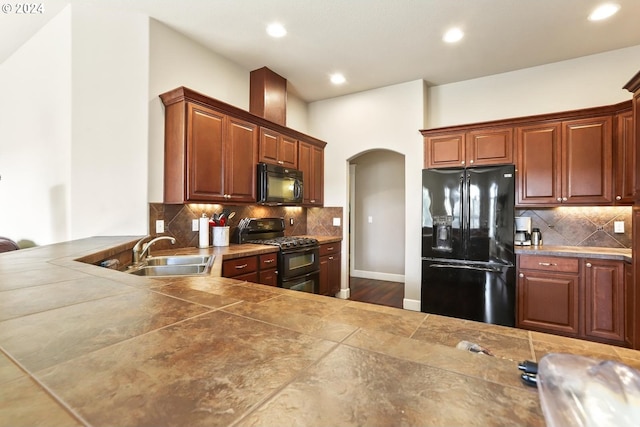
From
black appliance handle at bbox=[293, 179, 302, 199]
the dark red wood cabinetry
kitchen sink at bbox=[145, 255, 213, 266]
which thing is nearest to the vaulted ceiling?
the dark red wood cabinetry

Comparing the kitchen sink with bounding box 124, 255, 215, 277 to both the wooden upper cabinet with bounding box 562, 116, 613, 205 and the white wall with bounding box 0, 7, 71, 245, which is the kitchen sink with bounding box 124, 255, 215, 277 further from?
the wooden upper cabinet with bounding box 562, 116, 613, 205

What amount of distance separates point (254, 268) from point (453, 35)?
303cm

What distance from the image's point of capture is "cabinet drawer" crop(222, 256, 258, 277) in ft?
8.45

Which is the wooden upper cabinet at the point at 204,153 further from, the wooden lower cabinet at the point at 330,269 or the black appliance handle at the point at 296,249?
the wooden lower cabinet at the point at 330,269

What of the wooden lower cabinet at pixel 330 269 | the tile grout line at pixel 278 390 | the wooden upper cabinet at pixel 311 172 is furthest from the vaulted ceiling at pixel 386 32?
the tile grout line at pixel 278 390

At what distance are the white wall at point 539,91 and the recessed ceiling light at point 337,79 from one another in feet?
4.17

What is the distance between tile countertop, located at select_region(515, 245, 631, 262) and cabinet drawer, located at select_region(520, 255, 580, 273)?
50mm

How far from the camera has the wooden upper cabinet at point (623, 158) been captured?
2801 millimetres

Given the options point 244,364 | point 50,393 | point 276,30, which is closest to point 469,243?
point 276,30

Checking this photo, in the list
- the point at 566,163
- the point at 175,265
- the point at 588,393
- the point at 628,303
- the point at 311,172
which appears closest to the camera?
the point at 588,393

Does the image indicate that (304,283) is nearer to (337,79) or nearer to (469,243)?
(469,243)

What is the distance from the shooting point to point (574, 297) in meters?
2.89

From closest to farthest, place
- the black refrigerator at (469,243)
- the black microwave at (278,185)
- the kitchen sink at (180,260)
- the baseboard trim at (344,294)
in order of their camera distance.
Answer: the kitchen sink at (180,260)
the black refrigerator at (469,243)
the black microwave at (278,185)
the baseboard trim at (344,294)

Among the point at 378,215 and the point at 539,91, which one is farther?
the point at 378,215
